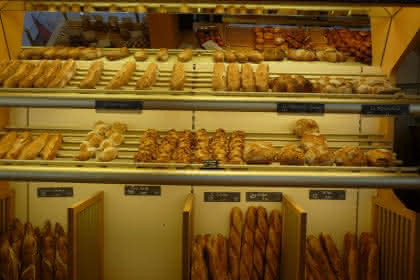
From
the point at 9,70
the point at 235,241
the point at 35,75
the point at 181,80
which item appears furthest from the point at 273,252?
the point at 9,70

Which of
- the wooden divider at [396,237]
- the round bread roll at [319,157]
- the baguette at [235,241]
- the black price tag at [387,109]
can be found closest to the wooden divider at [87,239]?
the baguette at [235,241]

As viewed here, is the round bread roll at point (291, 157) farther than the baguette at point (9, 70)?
No

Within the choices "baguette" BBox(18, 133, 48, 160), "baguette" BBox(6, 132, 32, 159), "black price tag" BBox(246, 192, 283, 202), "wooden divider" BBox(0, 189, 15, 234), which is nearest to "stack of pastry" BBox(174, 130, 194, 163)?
"black price tag" BBox(246, 192, 283, 202)

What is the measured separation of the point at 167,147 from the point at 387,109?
1220 mm

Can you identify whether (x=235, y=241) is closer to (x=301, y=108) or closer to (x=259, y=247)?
(x=259, y=247)

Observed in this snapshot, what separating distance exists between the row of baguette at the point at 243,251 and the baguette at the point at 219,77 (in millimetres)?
850

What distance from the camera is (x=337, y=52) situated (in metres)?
2.79

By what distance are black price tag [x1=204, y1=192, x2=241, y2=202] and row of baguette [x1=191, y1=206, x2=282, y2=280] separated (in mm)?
108

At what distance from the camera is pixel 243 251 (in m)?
2.44

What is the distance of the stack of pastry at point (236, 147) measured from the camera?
2.21 metres

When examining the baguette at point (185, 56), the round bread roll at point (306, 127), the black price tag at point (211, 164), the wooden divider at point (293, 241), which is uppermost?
the baguette at point (185, 56)

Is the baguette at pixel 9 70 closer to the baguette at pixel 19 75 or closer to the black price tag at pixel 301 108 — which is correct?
the baguette at pixel 19 75

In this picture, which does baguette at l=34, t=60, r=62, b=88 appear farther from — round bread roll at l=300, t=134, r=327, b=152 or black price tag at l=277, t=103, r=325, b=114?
round bread roll at l=300, t=134, r=327, b=152

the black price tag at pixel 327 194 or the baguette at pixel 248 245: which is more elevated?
the black price tag at pixel 327 194
